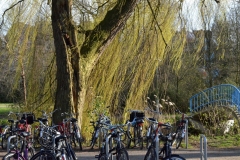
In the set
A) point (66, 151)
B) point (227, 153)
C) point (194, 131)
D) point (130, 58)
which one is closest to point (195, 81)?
point (194, 131)

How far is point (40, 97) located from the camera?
12227 mm

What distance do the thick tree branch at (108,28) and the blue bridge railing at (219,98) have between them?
6144mm

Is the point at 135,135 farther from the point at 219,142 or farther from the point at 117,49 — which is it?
the point at 219,142

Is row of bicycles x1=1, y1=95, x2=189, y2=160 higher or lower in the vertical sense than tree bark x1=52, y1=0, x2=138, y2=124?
lower

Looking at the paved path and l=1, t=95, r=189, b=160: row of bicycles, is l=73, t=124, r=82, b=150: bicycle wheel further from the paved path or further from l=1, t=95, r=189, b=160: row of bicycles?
the paved path

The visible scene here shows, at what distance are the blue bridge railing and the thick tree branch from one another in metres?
6.14

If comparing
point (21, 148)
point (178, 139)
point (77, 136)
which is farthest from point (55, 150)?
point (178, 139)

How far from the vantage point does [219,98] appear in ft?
58.8

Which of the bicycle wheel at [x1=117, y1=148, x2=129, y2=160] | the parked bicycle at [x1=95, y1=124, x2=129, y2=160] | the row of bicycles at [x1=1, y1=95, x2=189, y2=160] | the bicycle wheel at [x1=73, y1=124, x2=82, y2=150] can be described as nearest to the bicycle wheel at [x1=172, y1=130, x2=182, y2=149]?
the row of bicycles at [x1=1, y1=95, x2=189, y2=160]

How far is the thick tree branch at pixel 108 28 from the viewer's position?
11508mm

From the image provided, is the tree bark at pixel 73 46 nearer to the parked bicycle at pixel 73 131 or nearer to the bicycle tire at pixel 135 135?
the parked bicycle at pixel 73 131

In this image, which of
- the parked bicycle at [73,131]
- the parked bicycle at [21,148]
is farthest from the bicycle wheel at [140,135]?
the parked bicycle at [21,148]

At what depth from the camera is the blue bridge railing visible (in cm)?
1690

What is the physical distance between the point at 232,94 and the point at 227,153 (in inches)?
265
